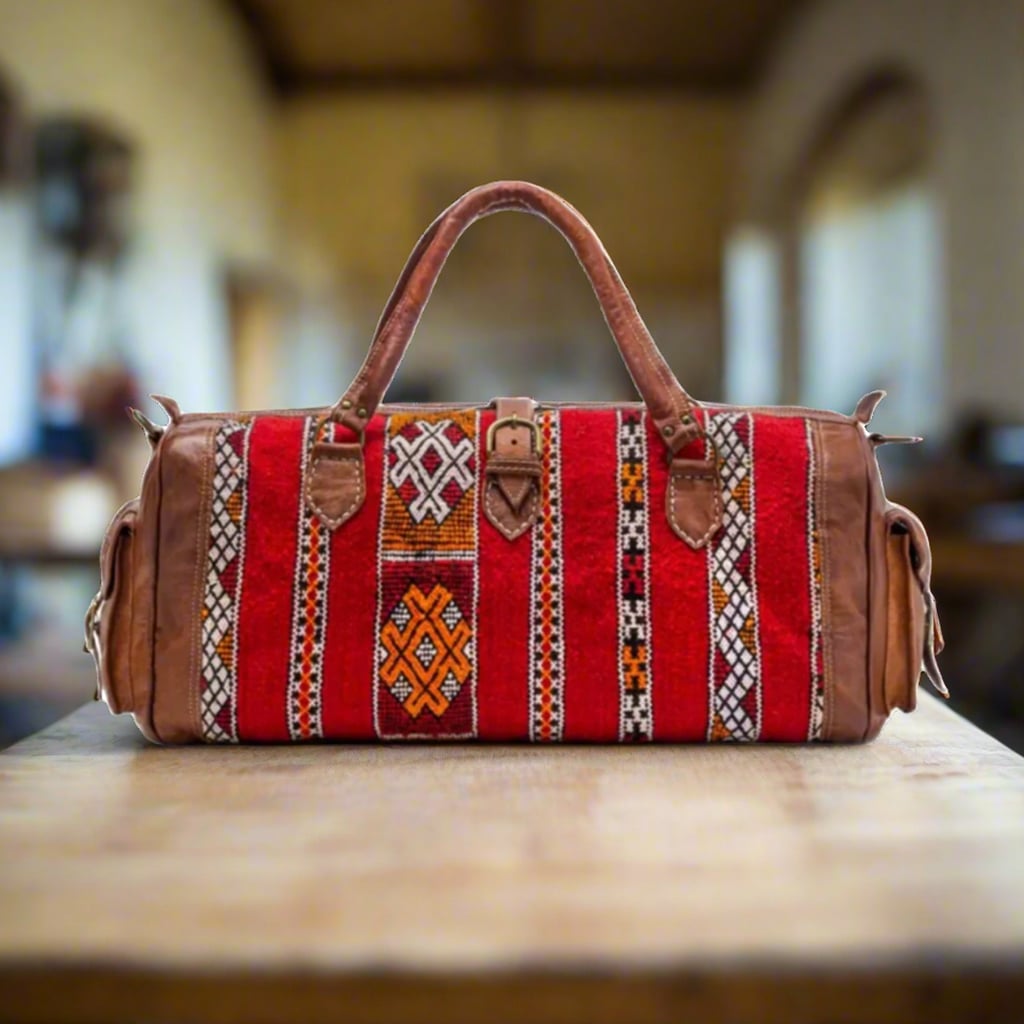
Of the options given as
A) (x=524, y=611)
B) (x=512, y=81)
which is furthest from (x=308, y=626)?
(x=512, y=81)

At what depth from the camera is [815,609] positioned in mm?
655

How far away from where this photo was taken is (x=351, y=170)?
18.0ft

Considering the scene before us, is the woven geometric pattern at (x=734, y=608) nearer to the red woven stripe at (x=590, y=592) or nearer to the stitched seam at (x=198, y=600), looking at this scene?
the red woven stripe at (x=590, y=592)

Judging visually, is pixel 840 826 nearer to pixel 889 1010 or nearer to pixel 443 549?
pixel 889 1010

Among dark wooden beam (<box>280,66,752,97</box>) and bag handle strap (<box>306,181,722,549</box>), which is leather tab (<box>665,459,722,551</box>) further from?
dark wooden beam (<box>280,66,752,97</box>)

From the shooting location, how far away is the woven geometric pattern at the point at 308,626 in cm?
65

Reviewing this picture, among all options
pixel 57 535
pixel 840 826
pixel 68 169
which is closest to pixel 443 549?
pixel 840 826

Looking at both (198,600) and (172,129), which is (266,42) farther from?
(198,600)

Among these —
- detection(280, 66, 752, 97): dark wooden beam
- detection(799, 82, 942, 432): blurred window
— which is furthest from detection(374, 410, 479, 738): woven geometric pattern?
detection(280, 66, 752, 97): dark wooden beam

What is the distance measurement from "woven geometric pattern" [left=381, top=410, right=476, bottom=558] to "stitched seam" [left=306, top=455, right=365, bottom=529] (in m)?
0.02

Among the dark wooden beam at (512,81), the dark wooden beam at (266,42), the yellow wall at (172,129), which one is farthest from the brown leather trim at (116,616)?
the dark wooden beam at (512,81)

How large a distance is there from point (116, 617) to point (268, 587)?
0.33 feet

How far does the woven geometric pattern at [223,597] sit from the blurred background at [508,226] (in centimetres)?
179

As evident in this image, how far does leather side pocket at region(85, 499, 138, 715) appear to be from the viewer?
0.66 m
